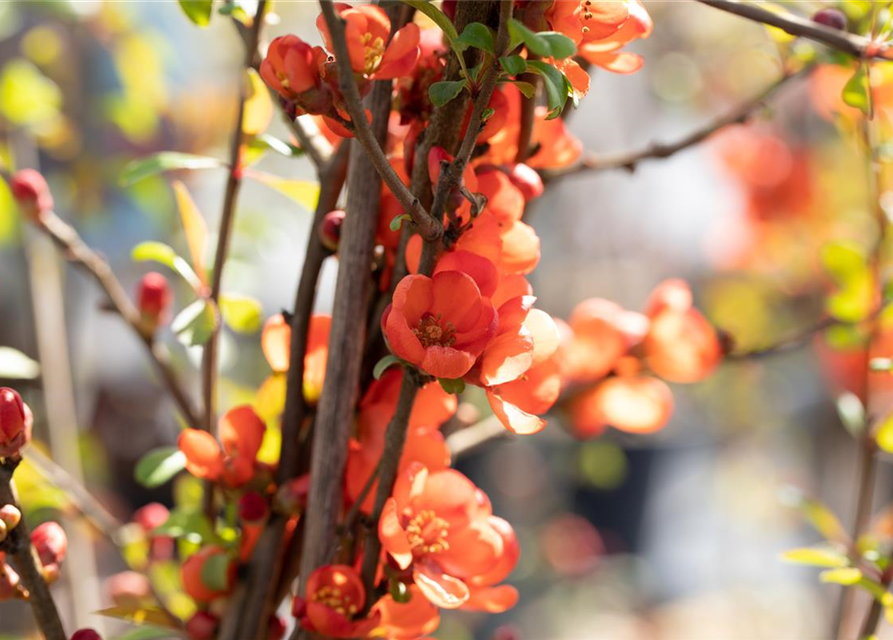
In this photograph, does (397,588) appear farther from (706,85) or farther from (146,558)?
(706,85)

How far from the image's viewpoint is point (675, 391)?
8.99 ft

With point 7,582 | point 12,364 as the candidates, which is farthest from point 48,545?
point 12,364

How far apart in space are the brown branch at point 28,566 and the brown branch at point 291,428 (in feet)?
0.30

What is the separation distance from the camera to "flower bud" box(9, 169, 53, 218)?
60cm

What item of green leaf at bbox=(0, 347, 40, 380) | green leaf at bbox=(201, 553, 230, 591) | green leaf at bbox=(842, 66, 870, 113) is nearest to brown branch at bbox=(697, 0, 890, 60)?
green leaf at bbox=(842, 66, 870, 113)

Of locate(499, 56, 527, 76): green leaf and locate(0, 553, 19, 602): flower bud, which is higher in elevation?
locate(499, 56, 527, 76): green leaf

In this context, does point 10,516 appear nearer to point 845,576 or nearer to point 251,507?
point 251,507

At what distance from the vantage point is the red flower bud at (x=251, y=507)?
455 millimetres

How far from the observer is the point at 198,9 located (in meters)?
0.46

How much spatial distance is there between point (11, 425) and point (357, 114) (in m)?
0.20

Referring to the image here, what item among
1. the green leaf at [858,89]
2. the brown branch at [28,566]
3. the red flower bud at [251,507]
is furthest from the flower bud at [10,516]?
the green leaf at [858,89]

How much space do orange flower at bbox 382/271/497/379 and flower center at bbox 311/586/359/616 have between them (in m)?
0.12

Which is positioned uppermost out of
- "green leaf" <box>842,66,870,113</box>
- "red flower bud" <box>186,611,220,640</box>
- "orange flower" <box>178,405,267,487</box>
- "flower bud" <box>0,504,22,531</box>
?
"green leaf" <box>842,66,870,113</box>

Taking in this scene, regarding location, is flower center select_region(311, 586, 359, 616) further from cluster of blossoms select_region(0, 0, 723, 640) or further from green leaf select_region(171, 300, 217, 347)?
green leaf select_region(171, 300, 217, 347)
